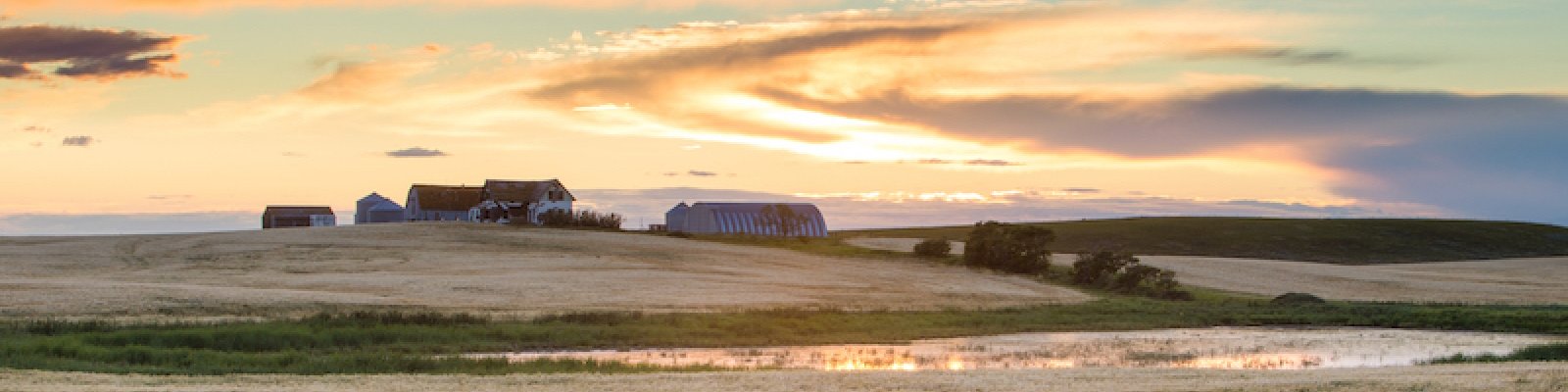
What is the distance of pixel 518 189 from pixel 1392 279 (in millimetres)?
71370

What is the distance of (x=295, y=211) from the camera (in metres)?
130

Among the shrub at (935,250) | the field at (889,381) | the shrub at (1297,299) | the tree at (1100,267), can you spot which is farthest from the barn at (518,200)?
the field at (889,381)

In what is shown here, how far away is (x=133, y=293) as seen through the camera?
48.8m

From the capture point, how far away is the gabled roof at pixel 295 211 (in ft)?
424

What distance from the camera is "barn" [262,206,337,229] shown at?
129 m

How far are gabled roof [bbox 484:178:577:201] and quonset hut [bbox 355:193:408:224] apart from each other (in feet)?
35.2

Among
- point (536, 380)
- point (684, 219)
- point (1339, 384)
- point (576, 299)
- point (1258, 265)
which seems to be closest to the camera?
point (1339, 384)

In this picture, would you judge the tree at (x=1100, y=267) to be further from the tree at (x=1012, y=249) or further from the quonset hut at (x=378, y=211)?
the quonset hut at (x=378, y=211)

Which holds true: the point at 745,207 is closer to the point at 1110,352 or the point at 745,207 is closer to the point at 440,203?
the point at 440,203

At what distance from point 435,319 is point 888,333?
552 inches

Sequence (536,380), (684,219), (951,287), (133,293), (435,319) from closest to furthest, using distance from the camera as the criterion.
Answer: (536,380) → (435,319) → (133,293) → (951,287) → (684,219)

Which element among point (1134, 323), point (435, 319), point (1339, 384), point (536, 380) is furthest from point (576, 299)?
point (1339, 384)

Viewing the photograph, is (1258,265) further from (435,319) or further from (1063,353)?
(435,319)

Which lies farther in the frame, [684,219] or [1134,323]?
[684,219]
